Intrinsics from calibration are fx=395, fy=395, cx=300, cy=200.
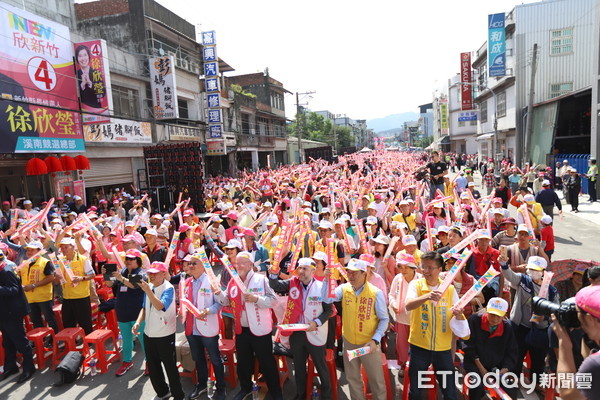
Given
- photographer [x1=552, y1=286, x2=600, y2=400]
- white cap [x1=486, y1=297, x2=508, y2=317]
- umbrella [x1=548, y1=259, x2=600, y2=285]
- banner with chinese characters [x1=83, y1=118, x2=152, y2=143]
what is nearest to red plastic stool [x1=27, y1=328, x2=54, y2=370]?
white cap [x1=486, y1=297, x2=508, y2=317]

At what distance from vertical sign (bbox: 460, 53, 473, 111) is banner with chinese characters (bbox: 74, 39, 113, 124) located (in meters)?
34.6

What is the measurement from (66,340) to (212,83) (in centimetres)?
2200

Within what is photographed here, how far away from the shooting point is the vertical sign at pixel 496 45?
92.1 feet

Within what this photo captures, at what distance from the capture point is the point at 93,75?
15570 millimetres

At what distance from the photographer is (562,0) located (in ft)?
87.7

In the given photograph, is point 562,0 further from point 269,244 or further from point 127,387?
point 127,387

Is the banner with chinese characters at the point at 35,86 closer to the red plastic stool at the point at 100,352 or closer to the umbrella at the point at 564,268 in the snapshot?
the red plastic stool at the point at 100,352

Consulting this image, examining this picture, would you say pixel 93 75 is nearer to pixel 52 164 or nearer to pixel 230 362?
pixel 52 164

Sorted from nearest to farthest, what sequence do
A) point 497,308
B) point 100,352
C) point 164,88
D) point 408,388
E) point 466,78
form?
point 497,308 → point 408,388 → point 100,352 → point 164,88 → point 466,78

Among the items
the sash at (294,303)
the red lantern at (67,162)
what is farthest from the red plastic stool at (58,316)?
the red lantern at (67,162)

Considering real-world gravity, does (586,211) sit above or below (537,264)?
below

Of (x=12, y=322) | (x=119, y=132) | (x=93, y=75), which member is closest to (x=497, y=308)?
(x=12, y=322)

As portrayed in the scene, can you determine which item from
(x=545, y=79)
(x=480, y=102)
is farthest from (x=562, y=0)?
(x=480, y=102)

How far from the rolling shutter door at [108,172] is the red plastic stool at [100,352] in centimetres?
1344
